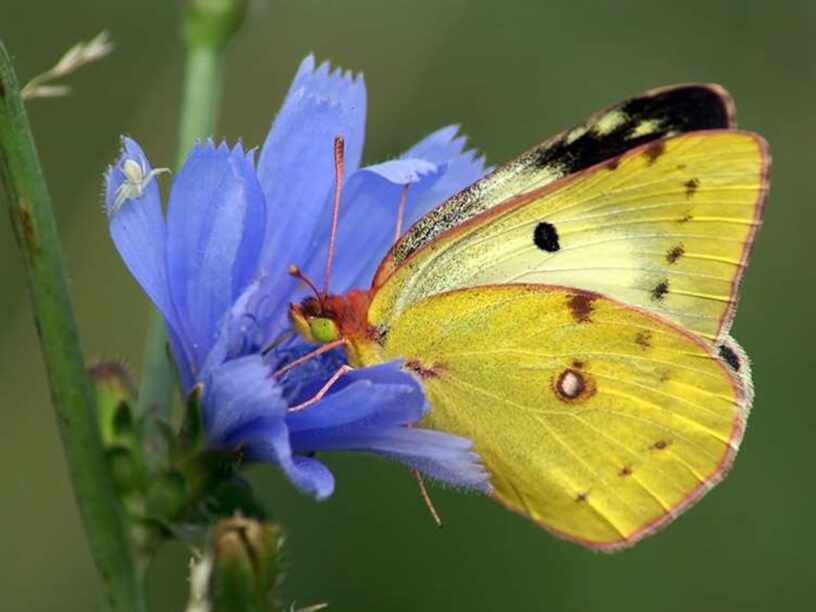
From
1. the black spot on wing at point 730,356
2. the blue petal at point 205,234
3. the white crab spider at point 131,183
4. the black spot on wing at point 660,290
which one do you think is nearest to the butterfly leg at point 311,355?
the blue petal at point 205,234

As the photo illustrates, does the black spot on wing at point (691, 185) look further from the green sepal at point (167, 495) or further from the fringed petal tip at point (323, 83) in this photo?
the green sepal at point (167, 495)

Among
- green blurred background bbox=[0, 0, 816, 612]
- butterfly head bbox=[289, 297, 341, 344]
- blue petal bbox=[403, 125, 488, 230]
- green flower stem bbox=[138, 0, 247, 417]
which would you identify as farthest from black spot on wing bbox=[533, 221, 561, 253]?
green blurred background bbox=[0, 0, 816, 612]

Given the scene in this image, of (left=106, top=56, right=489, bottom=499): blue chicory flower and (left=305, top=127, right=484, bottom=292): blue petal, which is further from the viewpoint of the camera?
(left=305, top=127, right=484, bottom=292): blue petal

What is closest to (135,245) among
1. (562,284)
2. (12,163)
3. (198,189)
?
(198,189)

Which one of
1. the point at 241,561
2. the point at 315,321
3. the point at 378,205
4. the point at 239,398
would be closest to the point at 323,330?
the point at 315,321

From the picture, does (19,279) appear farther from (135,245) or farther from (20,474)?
(135,245)

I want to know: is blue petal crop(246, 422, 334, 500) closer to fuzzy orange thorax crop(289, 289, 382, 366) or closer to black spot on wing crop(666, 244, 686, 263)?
fuzzy orange thorax crop(289, 289, 382, 366)

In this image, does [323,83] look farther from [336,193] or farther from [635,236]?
[635,236]
